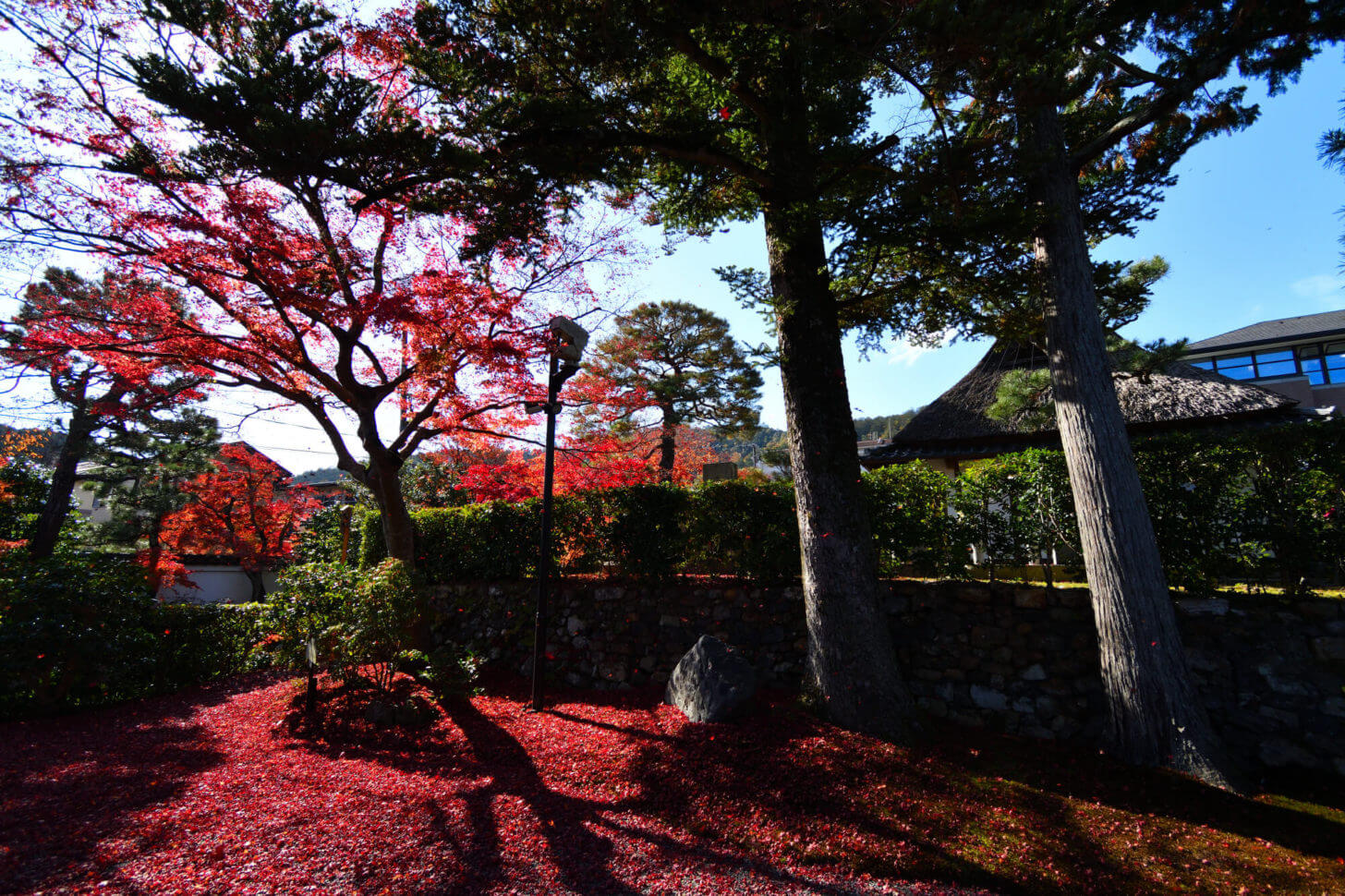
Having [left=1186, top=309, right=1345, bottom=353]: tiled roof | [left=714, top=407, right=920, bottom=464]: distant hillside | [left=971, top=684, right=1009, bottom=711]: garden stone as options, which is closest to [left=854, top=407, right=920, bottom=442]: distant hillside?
[left=714, top=407, right=920, bottom=464]: distant hillside

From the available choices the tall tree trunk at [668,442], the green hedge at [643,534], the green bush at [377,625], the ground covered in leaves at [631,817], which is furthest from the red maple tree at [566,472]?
the ground covered in leaves at [631,817]

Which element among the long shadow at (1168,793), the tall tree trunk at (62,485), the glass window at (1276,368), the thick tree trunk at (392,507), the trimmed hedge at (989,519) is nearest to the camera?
the long shadow at (1168,793)

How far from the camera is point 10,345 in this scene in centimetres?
619

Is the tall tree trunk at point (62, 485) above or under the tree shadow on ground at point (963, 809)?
above

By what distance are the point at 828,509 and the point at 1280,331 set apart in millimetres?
21543

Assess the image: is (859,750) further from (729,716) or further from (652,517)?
(652,517)

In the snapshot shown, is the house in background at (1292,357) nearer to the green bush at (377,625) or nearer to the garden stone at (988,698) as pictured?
the garden stone at (988,698)

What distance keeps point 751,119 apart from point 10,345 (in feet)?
28.4

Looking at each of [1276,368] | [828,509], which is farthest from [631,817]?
[1276,368]

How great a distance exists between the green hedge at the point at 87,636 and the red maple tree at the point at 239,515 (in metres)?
9.38

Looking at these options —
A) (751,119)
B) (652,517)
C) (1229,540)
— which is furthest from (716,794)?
(751,119)

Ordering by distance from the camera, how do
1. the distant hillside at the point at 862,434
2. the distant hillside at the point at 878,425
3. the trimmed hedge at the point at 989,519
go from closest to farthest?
1. the trimmed hedge at the point at 989,519
2. the distant hillside at the point at 862,434
3. the distant hillside at the point at 878,425

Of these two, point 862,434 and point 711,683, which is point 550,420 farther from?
point 862,434

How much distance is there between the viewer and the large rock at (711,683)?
4.64 meters
